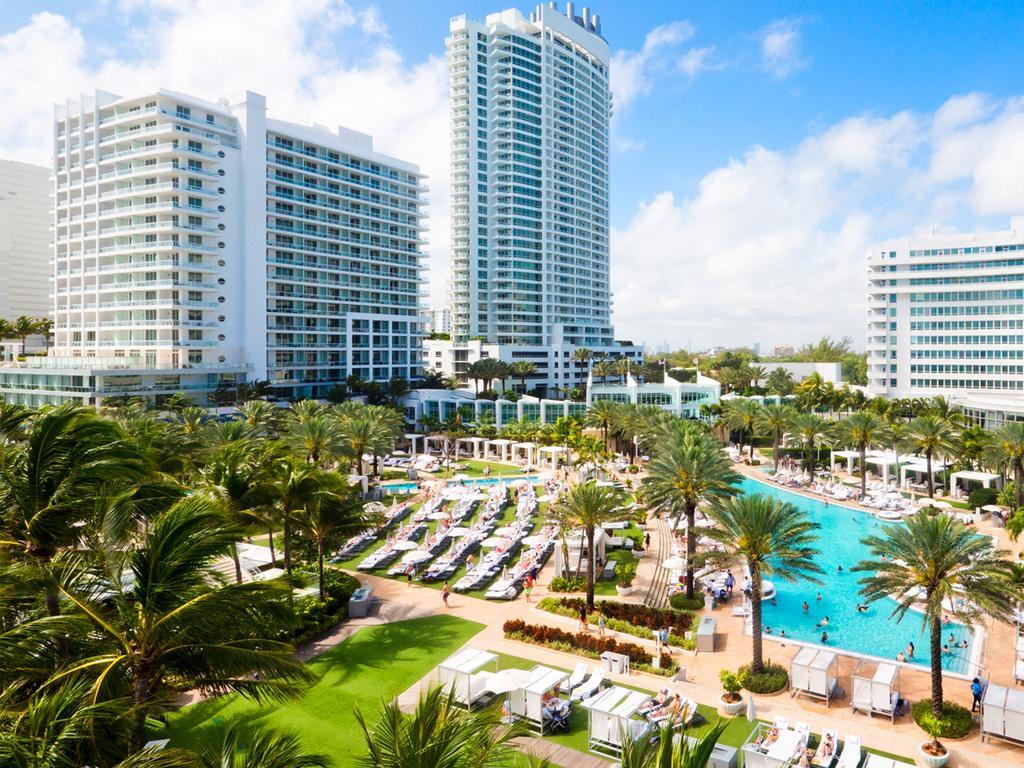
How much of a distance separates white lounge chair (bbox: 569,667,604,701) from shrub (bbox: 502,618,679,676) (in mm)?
2122

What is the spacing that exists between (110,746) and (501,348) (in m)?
96.0

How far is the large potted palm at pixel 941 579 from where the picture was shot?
18.1 meters

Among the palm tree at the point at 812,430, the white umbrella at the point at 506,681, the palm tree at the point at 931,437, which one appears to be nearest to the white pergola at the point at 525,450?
the palm tree at the point at 812,430

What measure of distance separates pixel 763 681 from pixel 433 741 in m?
16.2

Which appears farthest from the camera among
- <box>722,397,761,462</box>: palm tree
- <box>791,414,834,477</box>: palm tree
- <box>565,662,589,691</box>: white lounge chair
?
<box>722,397,761,462</box>: palm tree

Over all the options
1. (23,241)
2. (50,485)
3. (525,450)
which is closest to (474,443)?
(525,450)

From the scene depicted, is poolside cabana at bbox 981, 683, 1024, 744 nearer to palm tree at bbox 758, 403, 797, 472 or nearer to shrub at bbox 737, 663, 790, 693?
shrub at bbox 737, 663, 790, 693

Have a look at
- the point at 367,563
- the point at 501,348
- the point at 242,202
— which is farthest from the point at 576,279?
the point at 367,563

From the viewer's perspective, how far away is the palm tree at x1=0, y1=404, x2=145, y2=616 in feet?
37.6

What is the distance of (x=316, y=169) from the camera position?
81062 millimetres

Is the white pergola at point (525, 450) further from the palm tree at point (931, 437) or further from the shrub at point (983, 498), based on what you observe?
the shrub at point (983, 498)

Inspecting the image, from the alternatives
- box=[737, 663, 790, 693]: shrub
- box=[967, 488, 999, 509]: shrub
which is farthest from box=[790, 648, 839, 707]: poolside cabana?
box=[967, 488, 999, 509]: shrub

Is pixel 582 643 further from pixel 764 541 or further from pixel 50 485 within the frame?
pixel 50 485

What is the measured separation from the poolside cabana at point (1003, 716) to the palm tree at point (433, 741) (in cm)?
1594
